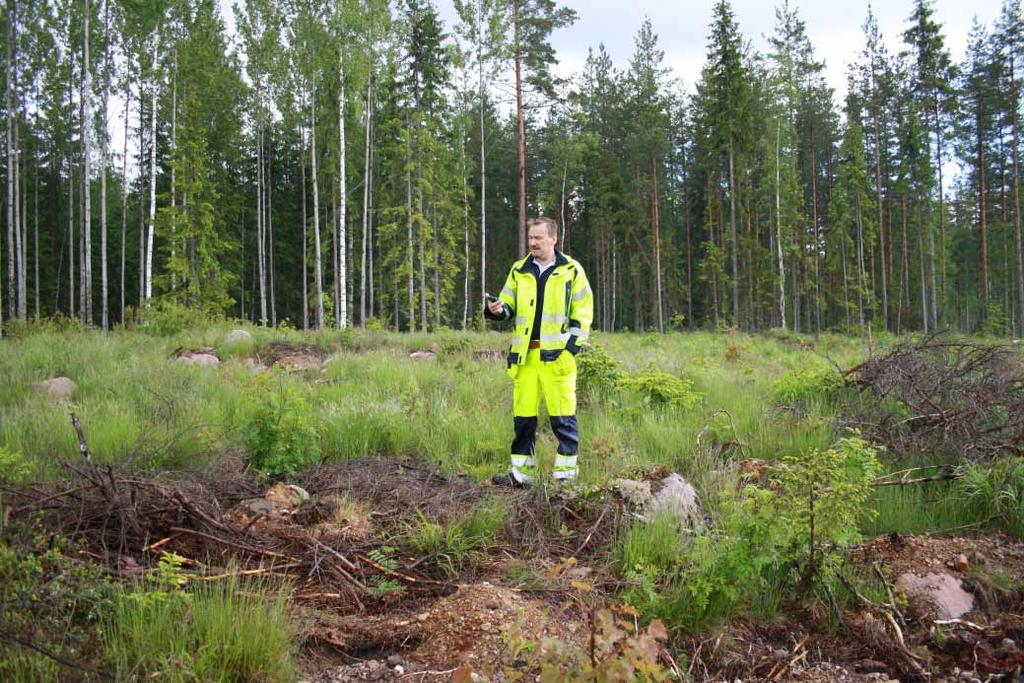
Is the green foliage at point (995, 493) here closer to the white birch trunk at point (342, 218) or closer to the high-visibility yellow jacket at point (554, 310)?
the high-visibility yellow jacket at point (554, 310)

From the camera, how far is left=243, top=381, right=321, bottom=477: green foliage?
5762 millimetres

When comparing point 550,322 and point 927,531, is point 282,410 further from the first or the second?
point 927,531

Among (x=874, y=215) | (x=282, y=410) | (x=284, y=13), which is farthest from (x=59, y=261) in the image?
(x=874, y=215)

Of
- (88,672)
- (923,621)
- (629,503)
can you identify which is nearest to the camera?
(88,672)

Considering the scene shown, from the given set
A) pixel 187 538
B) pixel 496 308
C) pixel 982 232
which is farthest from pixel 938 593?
pixel 982 232

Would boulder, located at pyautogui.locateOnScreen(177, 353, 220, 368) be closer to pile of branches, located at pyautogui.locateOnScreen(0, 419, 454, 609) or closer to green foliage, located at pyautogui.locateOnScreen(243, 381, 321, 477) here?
green foliage, located at pyautogui.locateOnScreen(243, 381, 321, 477)

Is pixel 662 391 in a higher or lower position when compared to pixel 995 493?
higher

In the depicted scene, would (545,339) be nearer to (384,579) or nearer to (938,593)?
(384,579)

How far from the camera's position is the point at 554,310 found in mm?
5852

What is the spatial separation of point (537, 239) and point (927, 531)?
3.94 metres

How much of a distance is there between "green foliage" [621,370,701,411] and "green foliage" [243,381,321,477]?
4103mm

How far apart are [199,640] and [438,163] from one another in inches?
1158

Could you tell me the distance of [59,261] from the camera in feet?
121

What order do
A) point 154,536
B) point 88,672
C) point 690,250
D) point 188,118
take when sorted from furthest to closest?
point 690,250 → point 188,118 → point 154,536 → point 88,672
